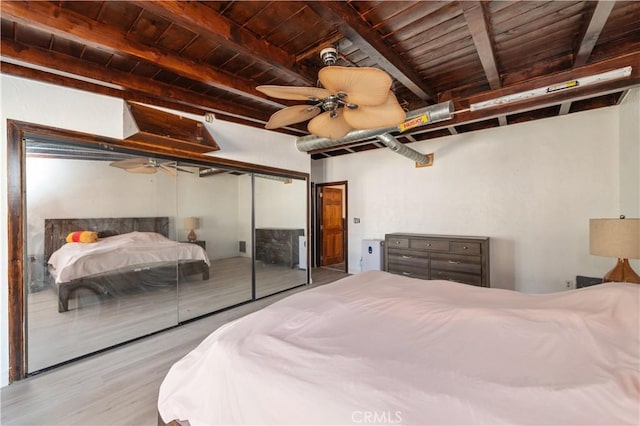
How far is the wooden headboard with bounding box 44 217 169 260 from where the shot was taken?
2.43m

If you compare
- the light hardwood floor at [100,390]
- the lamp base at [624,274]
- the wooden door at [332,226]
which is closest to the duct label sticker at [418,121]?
the lamp base at [624,274]

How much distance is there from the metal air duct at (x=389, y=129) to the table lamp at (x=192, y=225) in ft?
7.18

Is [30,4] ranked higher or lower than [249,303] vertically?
higher

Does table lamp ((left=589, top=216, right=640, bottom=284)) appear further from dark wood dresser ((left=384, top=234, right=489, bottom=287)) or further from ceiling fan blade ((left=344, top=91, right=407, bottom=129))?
ceiling fan blade ((left=344, top=91, right=407, bottom=129))

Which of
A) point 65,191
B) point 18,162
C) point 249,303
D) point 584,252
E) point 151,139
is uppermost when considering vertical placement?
point 151,139

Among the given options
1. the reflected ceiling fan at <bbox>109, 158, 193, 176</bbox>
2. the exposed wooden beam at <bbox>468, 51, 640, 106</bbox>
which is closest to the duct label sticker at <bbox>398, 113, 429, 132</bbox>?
the exposed wooden beam at <bbox>468, 51, 640, 106</bbox>

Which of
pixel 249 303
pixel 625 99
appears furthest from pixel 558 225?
pixel 249 303

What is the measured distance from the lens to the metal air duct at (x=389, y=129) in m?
3.06

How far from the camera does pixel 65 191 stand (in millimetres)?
2529

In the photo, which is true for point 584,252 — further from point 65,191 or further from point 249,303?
point 65,191

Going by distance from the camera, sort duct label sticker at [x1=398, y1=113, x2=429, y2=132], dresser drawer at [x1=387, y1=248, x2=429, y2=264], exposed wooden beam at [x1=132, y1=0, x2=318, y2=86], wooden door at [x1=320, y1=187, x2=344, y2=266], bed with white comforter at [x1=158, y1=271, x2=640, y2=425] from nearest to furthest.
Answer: bed with white comforter at [x1=158, y1=271, x2=640, y2=425]
exposed wooden beam at [x1=132, y1=0, x2=318, y2=86]
duct label sticker at [x1=398, y1=113, x2=429, y2=132]
dresser drawer at [x1=387, y1=248, x2=429, y2=264]
wooden door at [x1=320, y1=187, x2=344, y2=266]

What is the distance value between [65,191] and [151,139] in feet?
3.10

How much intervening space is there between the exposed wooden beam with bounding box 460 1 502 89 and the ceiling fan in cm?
74

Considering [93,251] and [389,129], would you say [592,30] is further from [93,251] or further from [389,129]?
[93,251]
